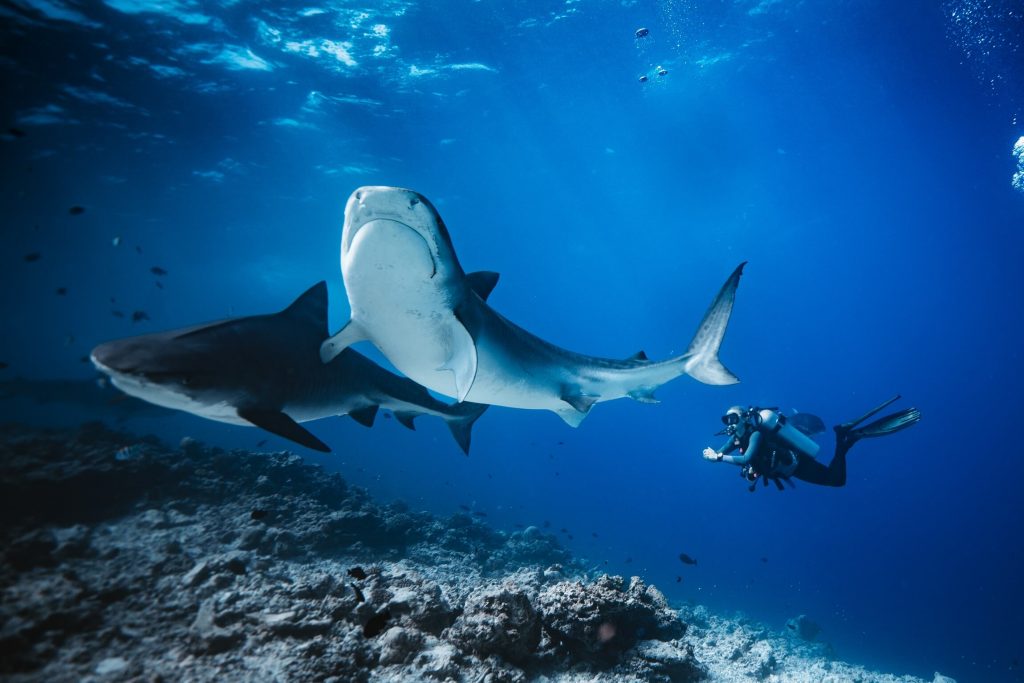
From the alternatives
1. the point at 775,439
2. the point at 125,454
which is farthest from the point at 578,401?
the point at 125,454

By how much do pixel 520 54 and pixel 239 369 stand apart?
23114 millimetres

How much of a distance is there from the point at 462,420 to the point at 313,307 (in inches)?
88.8

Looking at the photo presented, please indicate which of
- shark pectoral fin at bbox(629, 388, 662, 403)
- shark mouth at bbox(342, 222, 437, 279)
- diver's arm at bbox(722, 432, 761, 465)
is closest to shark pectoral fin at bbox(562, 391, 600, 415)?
shark pectoral fin at bbox(629, 388, 662, 403)

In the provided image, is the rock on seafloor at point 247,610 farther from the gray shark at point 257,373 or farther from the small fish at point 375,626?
the gray shark at point 257,373

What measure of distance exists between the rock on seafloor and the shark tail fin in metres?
1.62

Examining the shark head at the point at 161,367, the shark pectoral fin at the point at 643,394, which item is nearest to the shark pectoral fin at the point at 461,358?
the shark head at the point at 161,367

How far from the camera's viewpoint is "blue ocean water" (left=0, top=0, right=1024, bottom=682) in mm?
18547

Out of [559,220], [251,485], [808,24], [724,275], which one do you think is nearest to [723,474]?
[724,275]

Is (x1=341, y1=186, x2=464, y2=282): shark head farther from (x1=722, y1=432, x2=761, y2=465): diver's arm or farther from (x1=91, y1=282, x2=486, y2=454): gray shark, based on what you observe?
(x1=722, y1=432, x2=761, y2=465): diver's arm

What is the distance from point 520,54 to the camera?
20.6m

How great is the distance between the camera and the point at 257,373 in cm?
299

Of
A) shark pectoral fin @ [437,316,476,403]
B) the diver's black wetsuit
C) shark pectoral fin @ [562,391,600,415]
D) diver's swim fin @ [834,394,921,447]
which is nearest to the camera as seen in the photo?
shark pectoral fin @ [437,316,476,403]

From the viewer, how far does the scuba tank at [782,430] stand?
32.1 ft

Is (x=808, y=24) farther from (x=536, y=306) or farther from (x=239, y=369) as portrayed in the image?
(x=536, y=306)
